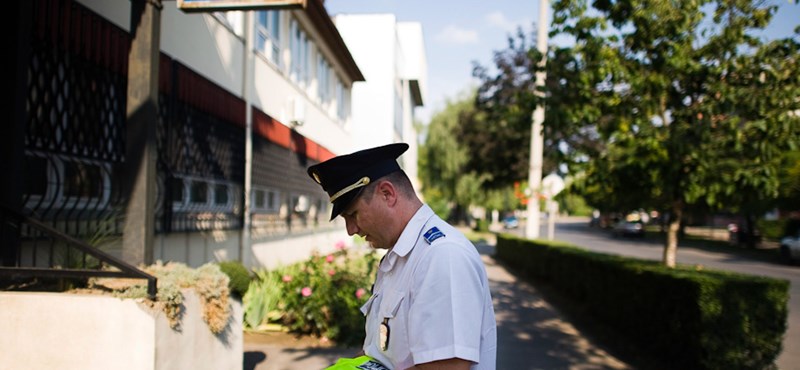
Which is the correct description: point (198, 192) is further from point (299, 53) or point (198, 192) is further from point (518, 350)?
point (299, 53)

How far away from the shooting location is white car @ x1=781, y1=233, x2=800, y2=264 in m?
22.0

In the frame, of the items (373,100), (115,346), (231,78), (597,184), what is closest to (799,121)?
(597,184)

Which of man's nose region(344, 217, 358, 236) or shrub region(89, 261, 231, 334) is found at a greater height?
man's nose region(344, 217, 358, 236)

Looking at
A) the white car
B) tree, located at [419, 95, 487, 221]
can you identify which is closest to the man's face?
the white car

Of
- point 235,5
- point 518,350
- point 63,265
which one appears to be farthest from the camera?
point 518,350

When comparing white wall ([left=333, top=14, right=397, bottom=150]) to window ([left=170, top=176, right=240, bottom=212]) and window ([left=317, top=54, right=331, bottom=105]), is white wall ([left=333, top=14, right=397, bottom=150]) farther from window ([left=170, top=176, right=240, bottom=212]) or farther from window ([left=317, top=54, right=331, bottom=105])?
window ([left=170, top=176, right=240, bottom=212])

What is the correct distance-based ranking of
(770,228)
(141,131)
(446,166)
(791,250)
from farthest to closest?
(446,166) → (770,228) → (791,250) → (141,131)

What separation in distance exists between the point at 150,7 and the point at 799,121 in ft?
22.3

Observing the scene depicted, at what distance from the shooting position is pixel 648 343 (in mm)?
6559

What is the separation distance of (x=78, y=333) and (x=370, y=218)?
8.06 feet

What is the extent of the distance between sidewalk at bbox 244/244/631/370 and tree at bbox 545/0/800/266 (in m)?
1.88

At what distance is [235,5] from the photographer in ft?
17.5

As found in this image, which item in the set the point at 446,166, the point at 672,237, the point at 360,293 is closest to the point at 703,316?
the point at 672,237

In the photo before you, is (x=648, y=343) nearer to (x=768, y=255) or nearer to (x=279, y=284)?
(x=279, y=284)
